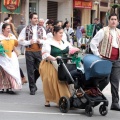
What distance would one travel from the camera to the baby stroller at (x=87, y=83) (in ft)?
25.5

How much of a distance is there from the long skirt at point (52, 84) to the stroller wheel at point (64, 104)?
0.17 meters

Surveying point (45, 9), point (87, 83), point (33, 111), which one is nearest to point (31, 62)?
point (33, 111)

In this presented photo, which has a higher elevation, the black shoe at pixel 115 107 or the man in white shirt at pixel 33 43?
the man in white shirt at pixel 33 43

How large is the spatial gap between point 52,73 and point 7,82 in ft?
7.71

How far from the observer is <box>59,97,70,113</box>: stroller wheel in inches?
318

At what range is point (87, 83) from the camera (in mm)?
8047

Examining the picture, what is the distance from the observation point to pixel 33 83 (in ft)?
34.6

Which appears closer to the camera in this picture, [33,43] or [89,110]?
[89,110]

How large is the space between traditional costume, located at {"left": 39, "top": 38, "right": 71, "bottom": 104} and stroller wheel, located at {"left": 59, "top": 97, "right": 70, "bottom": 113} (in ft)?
0.57

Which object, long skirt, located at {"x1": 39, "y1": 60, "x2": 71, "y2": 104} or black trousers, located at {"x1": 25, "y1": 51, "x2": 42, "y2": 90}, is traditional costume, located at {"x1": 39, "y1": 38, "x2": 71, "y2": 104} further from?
black trousers, located at {"x1": 25, "y1": 51, "x2": 42, "y2": 90}

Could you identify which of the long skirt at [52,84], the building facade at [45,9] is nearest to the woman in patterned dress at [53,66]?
the long skirt at [52,84]

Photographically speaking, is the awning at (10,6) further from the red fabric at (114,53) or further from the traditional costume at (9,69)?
the red fabric at (114,53)

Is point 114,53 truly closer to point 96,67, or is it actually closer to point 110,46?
point 110,46

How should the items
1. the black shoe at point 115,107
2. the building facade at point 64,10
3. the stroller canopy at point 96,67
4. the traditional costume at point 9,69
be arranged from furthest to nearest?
1. the building facade at point 64,10
2. the traditional costume at point 9,69
3. the black shoe at point 115,107
4. the stroller canopy at point 96,67
